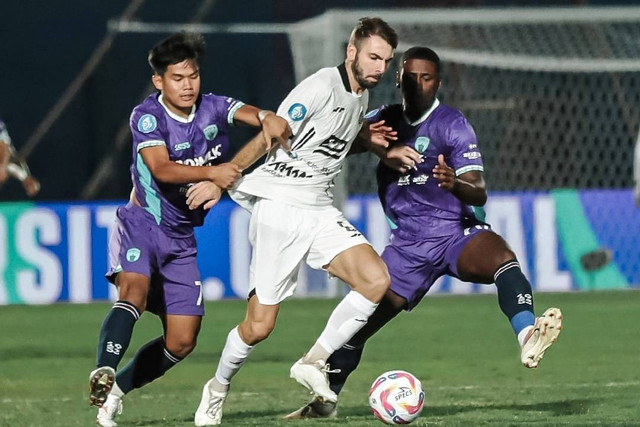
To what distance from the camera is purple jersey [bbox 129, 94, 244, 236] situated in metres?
6.89

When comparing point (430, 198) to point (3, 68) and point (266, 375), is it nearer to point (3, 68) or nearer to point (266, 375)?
point (266, 375)

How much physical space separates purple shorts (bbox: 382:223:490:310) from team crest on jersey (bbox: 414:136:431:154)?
0.47m

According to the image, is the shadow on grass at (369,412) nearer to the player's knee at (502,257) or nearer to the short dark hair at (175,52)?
the player's knee at (502,257)

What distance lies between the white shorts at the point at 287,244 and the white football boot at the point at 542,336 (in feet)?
3.30

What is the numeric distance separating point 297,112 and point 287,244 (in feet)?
2.16

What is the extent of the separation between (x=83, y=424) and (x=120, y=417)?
1.37 ft

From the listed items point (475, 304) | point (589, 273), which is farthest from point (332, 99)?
point (589, 273)

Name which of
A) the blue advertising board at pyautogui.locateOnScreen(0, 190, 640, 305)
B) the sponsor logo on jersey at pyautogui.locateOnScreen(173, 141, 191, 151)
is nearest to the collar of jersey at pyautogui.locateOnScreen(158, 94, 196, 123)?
the sponsor logo on jersey at pyautogui.locateOnScreen(173, 141, 191, 151)

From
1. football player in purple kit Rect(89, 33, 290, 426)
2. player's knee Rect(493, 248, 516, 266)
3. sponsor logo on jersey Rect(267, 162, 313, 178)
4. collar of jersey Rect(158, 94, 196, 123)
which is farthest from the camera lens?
player's knee Rect(493, 248, 516, 266)

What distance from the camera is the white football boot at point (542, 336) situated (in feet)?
21.2

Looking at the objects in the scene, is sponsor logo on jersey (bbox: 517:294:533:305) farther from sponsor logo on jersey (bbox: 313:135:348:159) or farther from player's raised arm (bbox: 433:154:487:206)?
sponsor logo on jersey (bbox: 313:135:348:159)

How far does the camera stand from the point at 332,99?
6926 millimetres

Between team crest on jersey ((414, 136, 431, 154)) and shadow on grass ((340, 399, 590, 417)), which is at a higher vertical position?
team crest on jersey ((414, 136, 431, 154))

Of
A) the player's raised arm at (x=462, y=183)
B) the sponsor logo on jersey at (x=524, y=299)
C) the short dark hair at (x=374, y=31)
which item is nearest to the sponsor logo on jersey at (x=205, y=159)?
the short dark hair at (x=374, y=31)
